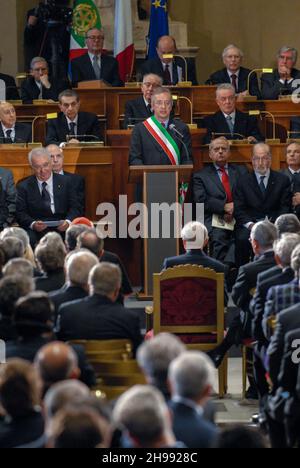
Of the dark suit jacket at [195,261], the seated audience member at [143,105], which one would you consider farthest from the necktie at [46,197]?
the dark suit jacket at [195,261]

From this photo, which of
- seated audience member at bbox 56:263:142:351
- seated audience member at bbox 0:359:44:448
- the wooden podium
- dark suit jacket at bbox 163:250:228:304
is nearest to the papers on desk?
the wooden podium

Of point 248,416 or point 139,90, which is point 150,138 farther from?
point 248,416

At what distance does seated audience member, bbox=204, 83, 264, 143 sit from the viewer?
12133mm

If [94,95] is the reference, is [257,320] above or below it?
below

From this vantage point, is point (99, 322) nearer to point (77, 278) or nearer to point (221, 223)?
point (77, 278)

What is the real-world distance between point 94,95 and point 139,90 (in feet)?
1.61

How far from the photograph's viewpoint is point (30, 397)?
15.0 feet

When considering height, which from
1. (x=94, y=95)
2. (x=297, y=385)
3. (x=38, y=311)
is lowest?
(x=297, y=385)

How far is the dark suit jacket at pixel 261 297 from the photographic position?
7.43 m

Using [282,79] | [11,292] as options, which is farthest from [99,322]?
[282,79]

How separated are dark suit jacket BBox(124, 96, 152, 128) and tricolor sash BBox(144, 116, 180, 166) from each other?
3.39 ft

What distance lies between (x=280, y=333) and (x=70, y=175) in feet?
16.4

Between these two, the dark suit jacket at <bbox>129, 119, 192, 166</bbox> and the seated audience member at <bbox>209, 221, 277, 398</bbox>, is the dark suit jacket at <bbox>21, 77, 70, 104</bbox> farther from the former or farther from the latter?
the seated audience member at <bbox>209, 221, 277, 398</bbox>
